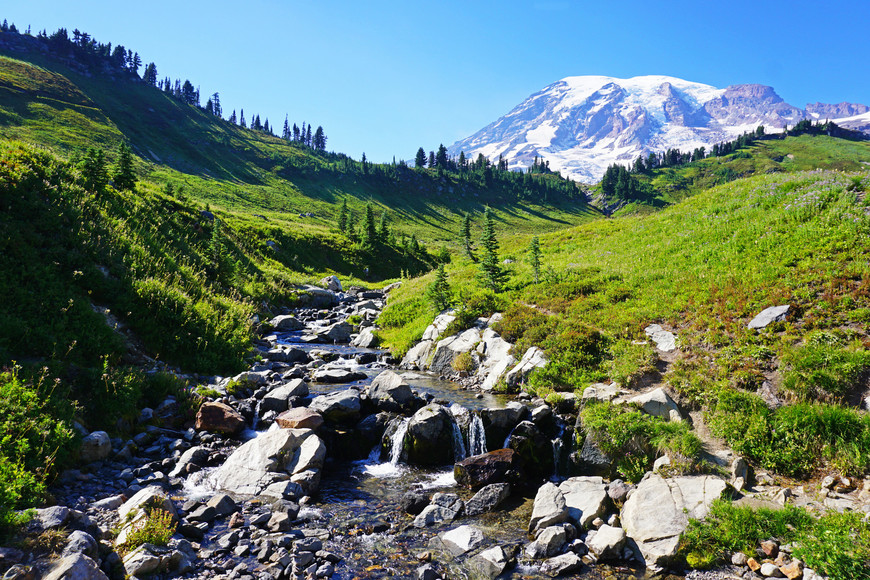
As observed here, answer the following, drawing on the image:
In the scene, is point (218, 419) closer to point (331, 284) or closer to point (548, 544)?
point (548, 544)

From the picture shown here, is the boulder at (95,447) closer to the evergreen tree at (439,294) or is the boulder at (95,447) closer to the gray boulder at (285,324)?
the gray boulder at (285,324)

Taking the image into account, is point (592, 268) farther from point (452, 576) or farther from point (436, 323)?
point (452, 576)

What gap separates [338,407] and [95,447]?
643 cm

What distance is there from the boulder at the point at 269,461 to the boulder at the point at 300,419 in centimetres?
64

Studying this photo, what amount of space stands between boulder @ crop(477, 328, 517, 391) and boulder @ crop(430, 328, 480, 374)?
1.72 feet

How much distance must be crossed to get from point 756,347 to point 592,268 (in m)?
14.7

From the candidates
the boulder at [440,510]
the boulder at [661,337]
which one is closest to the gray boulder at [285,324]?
the boulder at [440,510]

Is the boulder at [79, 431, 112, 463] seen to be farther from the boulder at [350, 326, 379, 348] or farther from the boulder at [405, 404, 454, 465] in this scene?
the boulder at [350, 326, 379, 348]

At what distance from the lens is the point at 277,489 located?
9.97m

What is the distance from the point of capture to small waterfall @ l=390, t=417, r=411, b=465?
1282 cm

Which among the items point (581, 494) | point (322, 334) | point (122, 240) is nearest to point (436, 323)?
point (322, 334)

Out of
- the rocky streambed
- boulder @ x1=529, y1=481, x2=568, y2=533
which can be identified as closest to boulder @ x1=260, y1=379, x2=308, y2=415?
the rocky streambed

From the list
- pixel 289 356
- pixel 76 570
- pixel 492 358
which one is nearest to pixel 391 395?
pixel 492 358

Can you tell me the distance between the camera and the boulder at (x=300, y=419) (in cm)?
1265
